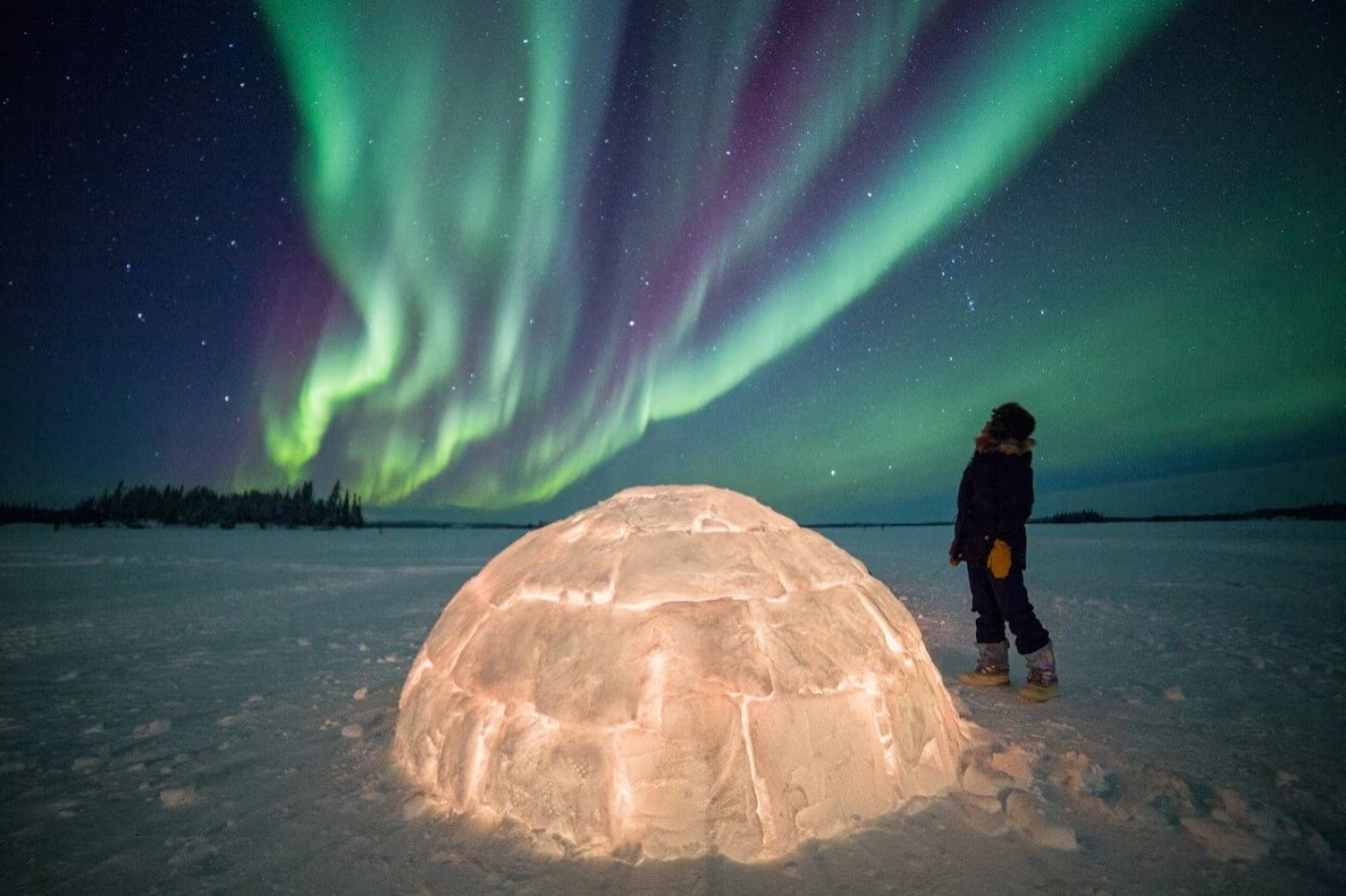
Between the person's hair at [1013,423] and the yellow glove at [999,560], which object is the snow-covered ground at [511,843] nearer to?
the yellow glove at [999,560]

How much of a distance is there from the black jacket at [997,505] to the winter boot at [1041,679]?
29.3 inches

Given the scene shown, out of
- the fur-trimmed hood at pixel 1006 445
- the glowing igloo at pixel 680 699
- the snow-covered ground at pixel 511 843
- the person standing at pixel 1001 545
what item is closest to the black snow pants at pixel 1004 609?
the person standing at pixel 1001 545

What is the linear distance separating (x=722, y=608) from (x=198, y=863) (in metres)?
2.76

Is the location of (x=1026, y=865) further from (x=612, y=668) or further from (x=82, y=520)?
(x=82, y=520)

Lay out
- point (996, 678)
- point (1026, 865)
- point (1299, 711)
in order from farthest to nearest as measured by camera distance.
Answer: point (996, 678) < point (1299, 711) < point (1026, 865)

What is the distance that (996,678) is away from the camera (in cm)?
490

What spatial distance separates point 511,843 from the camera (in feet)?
8.50

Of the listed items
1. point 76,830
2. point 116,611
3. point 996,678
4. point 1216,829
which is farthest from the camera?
point 116,611

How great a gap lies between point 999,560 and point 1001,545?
0.42 ft

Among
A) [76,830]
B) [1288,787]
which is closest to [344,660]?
[76,830]

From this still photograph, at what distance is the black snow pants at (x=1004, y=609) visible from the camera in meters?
4.47

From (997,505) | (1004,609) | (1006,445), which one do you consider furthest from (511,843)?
(1006,445)

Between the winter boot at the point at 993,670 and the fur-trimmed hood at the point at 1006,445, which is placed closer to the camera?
the fur-trimmed hood at the point at 1006,445

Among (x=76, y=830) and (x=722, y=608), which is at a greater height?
(x=722, y=608)
